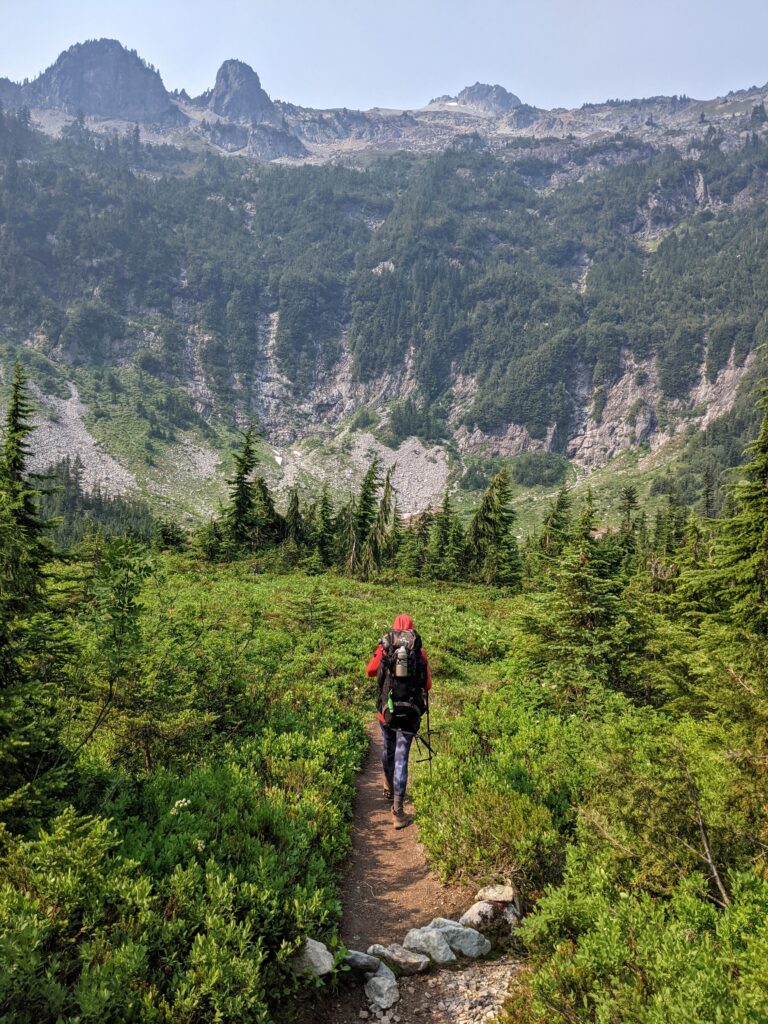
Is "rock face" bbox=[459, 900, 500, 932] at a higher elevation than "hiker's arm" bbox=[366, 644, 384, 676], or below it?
below

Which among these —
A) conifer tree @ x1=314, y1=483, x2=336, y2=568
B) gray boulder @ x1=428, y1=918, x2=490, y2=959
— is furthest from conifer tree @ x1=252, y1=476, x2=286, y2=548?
gray boulder @ x1=428, y1=918, x2=490, y2=959

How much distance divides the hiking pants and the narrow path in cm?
57

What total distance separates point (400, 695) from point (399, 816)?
6.20 ft

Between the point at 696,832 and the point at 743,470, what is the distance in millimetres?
10334

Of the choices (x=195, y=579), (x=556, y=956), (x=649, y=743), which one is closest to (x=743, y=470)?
(x=649, y=743)

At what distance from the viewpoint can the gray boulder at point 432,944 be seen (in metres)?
5.27

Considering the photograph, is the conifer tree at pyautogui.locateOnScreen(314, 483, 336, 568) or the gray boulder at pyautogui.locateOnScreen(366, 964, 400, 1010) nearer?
the gray boulder at pyautogui.locateOnScreen(366, 964, 400, 1010)

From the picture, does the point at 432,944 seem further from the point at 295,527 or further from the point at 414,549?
the point at 295,527

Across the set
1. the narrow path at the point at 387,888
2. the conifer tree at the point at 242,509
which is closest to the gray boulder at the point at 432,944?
the narrow path at the point at 387,888

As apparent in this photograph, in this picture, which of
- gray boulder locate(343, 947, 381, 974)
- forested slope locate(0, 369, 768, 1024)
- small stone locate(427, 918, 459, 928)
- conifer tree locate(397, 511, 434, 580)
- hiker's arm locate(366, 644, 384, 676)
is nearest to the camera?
forested slope locate(0, 369, 768, 1024)

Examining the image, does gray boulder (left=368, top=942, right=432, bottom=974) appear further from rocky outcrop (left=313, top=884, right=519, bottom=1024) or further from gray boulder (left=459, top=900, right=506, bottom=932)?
gray boulder (left=459, top=900, right=506, bottom=932)

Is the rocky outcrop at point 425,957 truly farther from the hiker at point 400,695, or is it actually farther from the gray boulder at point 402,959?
the hiker at point 400,695

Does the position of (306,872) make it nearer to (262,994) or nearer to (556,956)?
(262,994)

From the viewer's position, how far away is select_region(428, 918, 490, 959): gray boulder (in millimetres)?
5391
